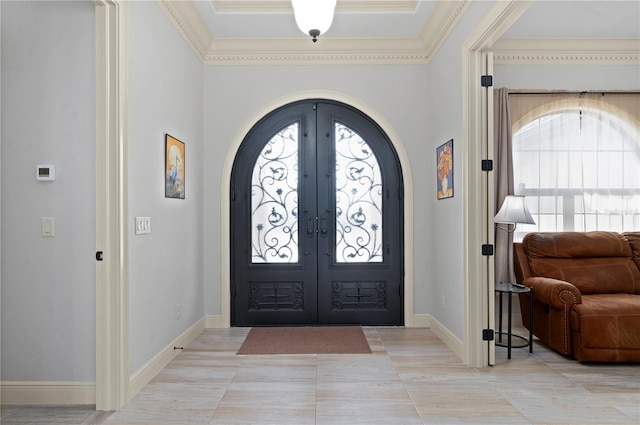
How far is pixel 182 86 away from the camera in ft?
13.2

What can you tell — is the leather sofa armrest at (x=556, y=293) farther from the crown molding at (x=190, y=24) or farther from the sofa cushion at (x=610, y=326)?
the crown molding at (x=190, y=24)

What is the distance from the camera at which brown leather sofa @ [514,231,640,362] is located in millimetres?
3432

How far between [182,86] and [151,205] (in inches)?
53.6

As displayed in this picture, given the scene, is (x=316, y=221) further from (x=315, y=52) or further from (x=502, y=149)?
(x=502, y=149)

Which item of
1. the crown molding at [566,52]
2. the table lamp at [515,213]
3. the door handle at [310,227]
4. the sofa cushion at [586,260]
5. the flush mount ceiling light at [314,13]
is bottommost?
the sofa cushion at [586,260]

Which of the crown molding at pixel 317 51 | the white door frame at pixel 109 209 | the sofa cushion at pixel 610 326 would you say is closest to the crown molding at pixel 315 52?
the crown molding at pixel 317 51

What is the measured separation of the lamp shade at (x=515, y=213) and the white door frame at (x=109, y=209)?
2968 millimetres

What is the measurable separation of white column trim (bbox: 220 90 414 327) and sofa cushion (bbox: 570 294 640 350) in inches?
66.2

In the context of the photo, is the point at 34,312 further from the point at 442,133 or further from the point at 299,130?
the point at 442,133

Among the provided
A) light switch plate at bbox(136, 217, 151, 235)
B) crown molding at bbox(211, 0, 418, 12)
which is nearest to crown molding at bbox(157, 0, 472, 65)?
crown molding at bbox(211, 0, 418, 12)

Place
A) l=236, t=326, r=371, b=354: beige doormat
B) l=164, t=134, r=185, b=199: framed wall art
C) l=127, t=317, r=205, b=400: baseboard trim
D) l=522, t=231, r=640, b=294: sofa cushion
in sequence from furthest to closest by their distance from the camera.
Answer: l=522, t=231, r=640, b=294: sofa cushion, l=236, t=326, r=371, b=354: beige doormat, l=164, t=134, r=185, b=199: framed wall art, l=127, t=317, r=205, b=400: baseboard trim

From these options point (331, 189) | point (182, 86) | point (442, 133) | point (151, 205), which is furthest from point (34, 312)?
point (442, 133)

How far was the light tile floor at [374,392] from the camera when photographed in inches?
103

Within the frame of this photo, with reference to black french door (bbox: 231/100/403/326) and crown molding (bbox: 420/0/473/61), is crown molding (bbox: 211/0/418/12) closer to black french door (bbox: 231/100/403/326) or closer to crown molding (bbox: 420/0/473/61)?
crown molding (bbox: 420/0/473/61)
